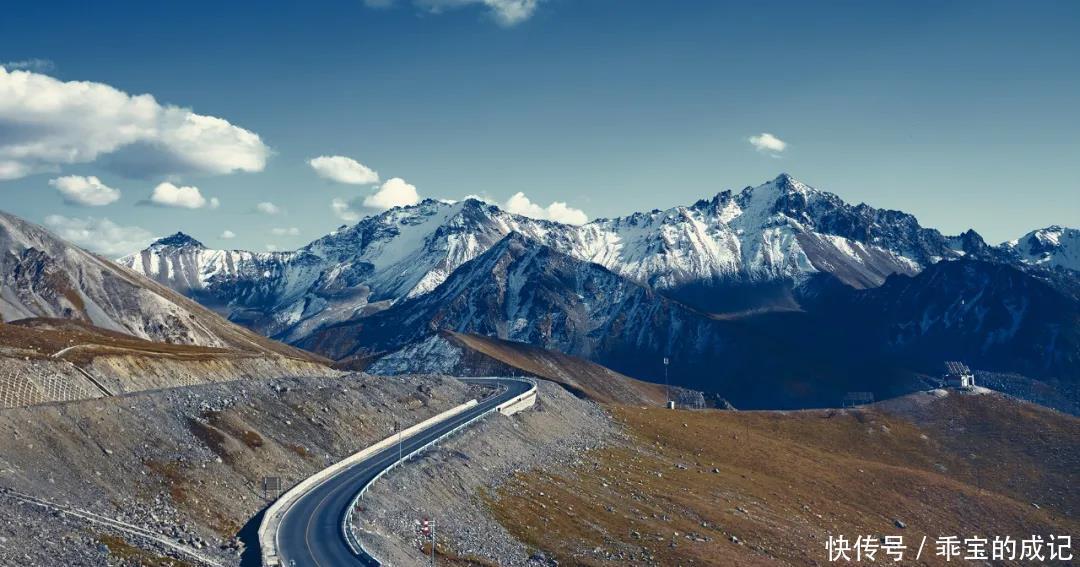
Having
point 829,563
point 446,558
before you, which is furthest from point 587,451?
point 446,558

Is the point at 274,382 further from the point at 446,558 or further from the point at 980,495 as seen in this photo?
the point at 980,495

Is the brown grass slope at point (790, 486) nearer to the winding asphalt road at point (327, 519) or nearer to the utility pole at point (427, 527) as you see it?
the utility pole at point (427, 527)

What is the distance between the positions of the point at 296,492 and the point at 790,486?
83.5m

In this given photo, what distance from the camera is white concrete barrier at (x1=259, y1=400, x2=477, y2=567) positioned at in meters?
63.0

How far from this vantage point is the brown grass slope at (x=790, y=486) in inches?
3605

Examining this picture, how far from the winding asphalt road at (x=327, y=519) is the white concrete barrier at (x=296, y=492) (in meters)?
0.55

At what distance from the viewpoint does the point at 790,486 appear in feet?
440

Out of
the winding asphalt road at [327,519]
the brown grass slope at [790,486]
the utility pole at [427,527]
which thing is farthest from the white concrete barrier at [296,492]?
the brown grass slope at [790,486]

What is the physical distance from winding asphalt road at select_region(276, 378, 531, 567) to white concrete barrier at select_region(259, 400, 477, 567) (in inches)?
21.6

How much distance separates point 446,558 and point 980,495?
115945 millimetres

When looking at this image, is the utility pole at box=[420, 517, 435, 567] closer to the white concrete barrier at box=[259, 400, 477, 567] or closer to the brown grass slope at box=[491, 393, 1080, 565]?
the brown grass slope at box=[491, 393, 1080, 565]

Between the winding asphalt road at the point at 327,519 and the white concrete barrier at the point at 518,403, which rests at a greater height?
the white concrete barrier at the point at 518,403

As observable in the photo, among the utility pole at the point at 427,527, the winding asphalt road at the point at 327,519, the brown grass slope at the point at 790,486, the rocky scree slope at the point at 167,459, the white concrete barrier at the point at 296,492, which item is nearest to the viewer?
the rocky scree slope at the point at 167,459

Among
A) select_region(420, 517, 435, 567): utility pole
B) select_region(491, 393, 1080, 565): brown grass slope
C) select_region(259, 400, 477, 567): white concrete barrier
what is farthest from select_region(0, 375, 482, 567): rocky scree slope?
select_region(491, 393, 1080, 565): brown grass slope
